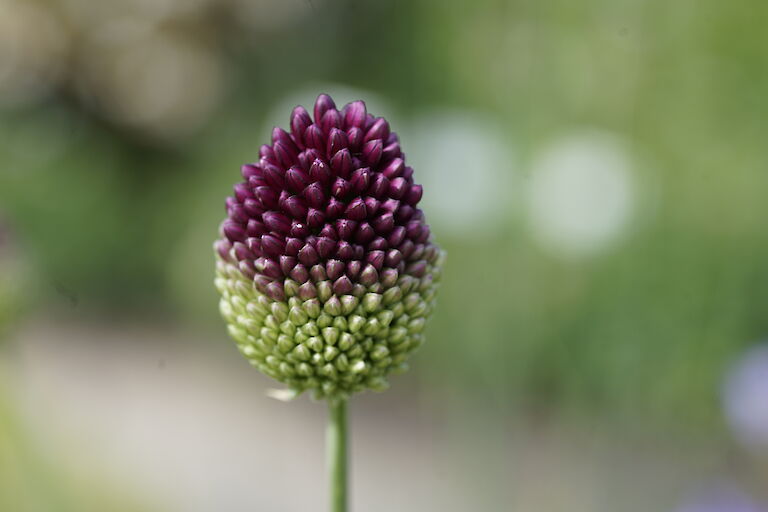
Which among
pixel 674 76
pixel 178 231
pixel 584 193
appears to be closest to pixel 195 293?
pixel 178 231

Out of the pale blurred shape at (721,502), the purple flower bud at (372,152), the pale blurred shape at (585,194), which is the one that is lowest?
the pale blurred shape at (721,502)

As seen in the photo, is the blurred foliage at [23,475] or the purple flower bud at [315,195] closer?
the purple flower bud at [315,195]

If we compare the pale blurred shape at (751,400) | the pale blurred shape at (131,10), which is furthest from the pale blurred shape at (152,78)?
the pale blurred shape at (751,400)

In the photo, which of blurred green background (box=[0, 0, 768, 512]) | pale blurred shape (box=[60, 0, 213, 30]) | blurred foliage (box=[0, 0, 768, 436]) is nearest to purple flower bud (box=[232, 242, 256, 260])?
blurred green background (box=[0, 0, 768, 512])

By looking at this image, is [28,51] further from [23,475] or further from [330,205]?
[330,205]

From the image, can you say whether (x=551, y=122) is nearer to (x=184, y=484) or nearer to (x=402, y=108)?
(x=402, y=108)

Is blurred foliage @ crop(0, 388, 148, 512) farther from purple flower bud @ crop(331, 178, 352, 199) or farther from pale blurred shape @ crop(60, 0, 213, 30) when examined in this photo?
pale blurred shape @ crop(60, 0, 213, 30)

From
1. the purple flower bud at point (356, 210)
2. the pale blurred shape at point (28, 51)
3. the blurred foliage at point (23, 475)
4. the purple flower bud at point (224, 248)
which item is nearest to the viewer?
the purple flower bud at point (356, 210)

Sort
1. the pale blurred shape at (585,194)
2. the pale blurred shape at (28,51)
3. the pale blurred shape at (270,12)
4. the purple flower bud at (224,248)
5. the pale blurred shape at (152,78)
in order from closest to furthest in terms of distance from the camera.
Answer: the purple flower bud at (224,248) < the pale blurred shape at (585,194) < the pale blurred shape at (270,12) < the pale blurred shape at (28,51) < the pale blurred shape at (152,78)

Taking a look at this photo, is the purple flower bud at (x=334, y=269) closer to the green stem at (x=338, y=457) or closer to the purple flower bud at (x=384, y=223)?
the purple flower bud at (x=384, y=223)
